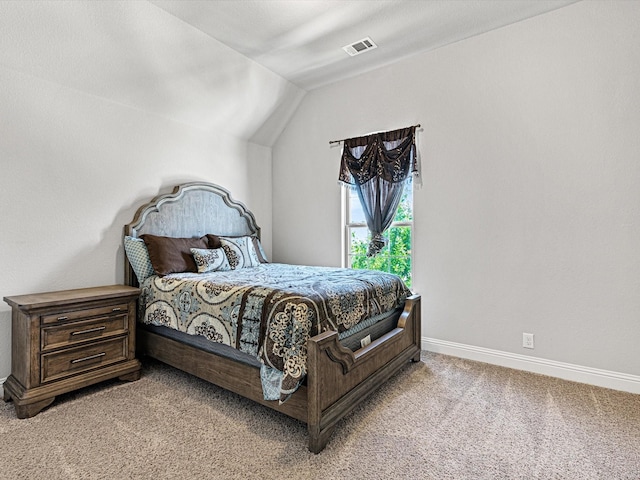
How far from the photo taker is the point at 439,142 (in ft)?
10.7

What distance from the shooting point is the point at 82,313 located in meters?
2.35

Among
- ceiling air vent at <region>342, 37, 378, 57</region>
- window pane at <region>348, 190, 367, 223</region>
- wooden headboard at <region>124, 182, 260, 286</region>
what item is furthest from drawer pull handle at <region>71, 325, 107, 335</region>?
ceiling air vent at <region>342, 37, 378, 57</region>

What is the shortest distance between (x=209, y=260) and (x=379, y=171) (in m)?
1.88

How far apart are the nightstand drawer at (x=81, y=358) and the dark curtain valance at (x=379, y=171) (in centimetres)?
238

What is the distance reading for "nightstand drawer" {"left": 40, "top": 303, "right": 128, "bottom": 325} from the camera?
7.22 ft

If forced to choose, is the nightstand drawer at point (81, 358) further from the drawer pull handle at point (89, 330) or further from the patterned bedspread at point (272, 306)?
the patterned bedspread at point (272, 306)

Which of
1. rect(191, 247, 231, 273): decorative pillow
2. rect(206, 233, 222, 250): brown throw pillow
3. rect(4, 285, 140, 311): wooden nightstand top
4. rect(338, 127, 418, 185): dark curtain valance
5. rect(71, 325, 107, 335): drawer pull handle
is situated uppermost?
rect(338, 127, 418, 185): dark curtain valance

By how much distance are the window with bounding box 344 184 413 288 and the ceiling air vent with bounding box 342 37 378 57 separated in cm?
136

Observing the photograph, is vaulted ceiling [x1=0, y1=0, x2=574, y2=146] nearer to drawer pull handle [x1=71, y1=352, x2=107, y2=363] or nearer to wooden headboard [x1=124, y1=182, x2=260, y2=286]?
wooden headboard [x1=124, y1=182, x2=260, y2=286]

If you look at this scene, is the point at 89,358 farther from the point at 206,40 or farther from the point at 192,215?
the point at 206,40

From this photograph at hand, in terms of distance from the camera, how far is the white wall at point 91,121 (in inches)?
95.7

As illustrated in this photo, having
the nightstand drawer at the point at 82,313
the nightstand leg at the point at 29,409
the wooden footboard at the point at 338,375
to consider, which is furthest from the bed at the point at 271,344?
the nightstand leg at the point at 29,409

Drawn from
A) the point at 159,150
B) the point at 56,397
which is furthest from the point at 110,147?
the point at 56,397

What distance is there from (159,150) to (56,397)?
2.21 m
